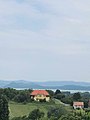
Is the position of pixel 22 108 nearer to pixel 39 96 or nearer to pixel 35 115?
pixel 35 115

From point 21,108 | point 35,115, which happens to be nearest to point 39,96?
point 21,108

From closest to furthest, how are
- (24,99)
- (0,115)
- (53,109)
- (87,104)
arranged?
(0,115) < (53,109) < (24,99) < (87,104)

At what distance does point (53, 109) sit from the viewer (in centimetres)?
5400

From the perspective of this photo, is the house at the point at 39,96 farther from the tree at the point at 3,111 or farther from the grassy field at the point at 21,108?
the tree at the point at 3,111

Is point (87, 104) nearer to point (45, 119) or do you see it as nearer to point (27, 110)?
point (27, 110)

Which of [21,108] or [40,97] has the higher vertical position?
[40,97]

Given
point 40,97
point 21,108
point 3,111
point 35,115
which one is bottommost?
point 35,115

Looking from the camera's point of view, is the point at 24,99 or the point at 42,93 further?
the point at 42,93

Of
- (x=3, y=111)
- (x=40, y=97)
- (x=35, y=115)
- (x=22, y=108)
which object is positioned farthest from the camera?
(x=40, y=97)

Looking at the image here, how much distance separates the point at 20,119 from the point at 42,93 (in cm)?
2972

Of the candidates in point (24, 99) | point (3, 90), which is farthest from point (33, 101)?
point (3, 90)

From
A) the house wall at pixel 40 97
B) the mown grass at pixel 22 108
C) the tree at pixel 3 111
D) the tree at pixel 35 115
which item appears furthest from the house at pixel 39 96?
the tree at pixel 35 115

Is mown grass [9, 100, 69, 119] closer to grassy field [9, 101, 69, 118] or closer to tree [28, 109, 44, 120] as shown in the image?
grassy field [9, 101, 69, 118]

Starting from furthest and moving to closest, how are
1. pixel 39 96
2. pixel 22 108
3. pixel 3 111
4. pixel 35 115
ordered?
pixel 39 96 → pixel 22 108 → pixel 3 111 → pixel 35 115
